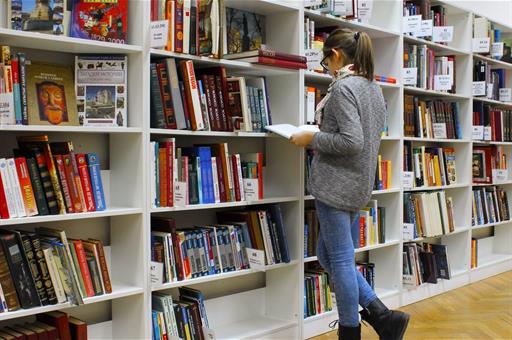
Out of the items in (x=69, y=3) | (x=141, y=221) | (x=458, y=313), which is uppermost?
(x=69, y=3)

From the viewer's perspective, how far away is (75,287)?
7.53 ft

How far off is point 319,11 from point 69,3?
136cm

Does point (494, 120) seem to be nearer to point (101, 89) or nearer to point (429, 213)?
point (429, 213)

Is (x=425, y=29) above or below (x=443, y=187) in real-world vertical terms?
above

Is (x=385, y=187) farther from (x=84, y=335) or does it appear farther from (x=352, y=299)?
(x=84, y=335)

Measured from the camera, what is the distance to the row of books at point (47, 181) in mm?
2168

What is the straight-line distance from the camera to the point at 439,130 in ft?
14.2

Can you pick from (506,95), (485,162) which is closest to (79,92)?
(485,162)

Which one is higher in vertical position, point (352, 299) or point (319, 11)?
point (319, 11)

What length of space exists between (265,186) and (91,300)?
4.09 ft

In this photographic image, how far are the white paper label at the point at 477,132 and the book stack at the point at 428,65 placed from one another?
389 millimetres

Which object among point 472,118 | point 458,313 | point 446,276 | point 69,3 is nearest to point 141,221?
point 69,3

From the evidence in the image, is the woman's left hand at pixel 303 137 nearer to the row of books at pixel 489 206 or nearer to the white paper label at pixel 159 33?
the white paper label at pixel 159 33

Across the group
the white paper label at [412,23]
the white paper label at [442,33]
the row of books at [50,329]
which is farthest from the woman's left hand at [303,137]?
the white paper label at [442,33]
